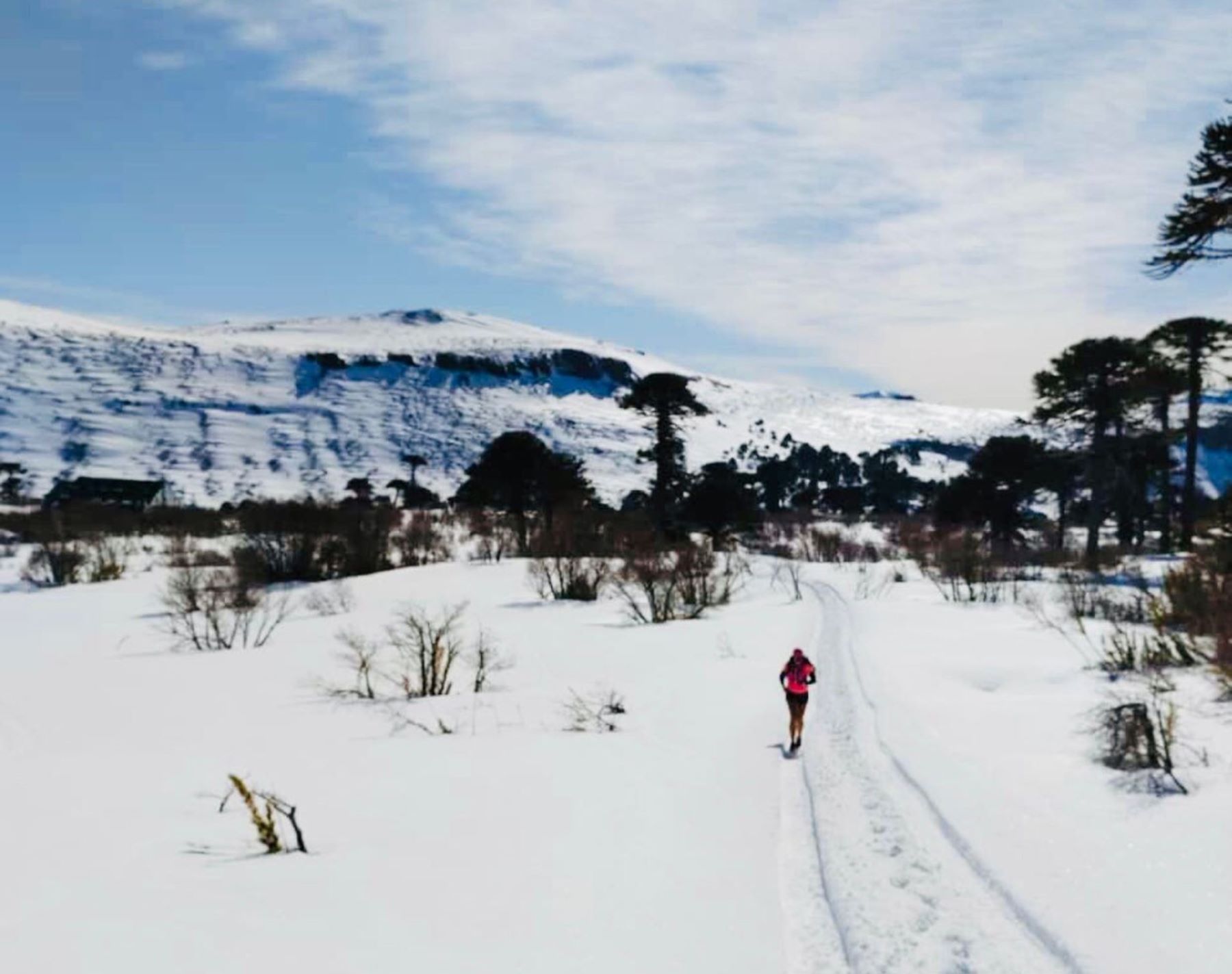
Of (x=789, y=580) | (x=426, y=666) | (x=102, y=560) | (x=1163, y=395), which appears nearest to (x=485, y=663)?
(x=426, y=666)

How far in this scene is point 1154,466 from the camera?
144 feet

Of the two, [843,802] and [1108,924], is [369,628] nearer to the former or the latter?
[843,802]

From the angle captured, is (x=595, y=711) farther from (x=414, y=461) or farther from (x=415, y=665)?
(x=414, y=461)

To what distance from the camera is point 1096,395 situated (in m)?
33.3

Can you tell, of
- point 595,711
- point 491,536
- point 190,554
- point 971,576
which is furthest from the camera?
point 491,536

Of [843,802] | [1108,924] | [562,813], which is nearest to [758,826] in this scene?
[843,802]

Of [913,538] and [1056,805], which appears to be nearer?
[1056,805]

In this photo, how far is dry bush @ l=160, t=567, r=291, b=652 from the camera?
78.2 ft

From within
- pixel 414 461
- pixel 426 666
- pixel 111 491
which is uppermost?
pixel 414 461

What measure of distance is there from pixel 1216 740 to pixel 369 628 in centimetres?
2224

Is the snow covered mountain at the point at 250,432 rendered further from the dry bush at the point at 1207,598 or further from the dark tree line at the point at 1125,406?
the dry bush at the point at 1207,598

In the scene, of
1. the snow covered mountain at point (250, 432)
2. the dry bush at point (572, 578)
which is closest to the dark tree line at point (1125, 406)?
the dry bush at point (572, 578)

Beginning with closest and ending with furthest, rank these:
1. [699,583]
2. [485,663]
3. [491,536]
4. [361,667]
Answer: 1. [361,667]
2. [485,663]
3. [699,583]
4. [491,536]

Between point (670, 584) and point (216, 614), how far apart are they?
13.4 metres
